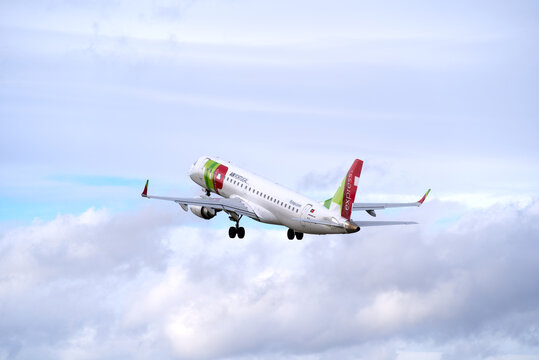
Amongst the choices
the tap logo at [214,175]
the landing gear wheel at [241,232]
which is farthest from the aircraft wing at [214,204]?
the tap logo at [214,175]

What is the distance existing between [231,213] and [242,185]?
8.81 ft

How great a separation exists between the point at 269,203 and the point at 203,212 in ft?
23.6

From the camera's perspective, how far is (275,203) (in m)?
92.6

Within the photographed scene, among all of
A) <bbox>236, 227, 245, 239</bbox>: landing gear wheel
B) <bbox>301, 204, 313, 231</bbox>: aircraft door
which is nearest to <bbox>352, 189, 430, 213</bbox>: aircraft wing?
<bbox>301, 204, 313, 231</bbox>: aircraft door

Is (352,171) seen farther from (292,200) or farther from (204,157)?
(204,157)

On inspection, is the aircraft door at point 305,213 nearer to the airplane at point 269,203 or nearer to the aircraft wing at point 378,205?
the airplane at point 269,203

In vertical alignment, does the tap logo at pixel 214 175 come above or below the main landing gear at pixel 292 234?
above

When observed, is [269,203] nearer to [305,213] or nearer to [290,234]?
[290,234]

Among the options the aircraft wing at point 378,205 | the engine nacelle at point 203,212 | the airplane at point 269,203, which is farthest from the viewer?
the engine nacelle at point 203,212

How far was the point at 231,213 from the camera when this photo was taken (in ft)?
318

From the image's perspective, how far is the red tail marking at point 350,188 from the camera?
84.6 m

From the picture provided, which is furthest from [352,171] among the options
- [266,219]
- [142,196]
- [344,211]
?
[142,196]

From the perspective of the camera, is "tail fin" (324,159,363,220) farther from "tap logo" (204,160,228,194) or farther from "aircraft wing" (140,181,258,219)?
"tap logo" (204,160,228,194)

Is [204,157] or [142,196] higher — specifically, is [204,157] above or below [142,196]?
above
